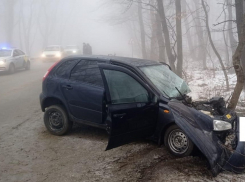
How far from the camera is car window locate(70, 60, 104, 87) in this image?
576cm

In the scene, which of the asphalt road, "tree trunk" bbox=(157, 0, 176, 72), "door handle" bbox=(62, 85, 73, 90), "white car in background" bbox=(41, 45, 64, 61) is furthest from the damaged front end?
"white car in background" bbox=(41, 45, 64, 61)

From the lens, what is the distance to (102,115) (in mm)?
5445

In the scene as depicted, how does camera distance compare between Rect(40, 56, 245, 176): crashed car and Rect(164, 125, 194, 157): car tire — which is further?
Rect(164, 125, 194, 157): car tire

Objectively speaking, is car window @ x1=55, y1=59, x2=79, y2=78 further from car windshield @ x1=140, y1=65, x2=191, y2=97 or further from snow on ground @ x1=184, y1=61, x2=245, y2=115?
snow on ground @ x1=184, y1=61, x2=245, y2=115

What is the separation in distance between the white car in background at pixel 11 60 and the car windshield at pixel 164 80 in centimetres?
1405

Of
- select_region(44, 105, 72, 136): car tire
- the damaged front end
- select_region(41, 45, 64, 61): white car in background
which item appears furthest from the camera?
select_region(41, 45, 64, 61): white car in background

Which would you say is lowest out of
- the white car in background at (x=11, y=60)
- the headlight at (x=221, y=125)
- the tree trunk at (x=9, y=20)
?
the headlight at (x=221, y=125)

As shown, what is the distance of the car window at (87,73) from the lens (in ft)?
18.9

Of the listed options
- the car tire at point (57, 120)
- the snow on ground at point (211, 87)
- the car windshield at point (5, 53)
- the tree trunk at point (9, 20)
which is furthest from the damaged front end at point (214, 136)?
the tree trunk at point (9, 20)

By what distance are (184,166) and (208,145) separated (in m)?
0.65

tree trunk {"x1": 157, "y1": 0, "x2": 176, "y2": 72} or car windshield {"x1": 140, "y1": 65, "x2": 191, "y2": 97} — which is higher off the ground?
tree trunk {"x1": 157, "y1": 0, "x2": 176, "y2": 72}

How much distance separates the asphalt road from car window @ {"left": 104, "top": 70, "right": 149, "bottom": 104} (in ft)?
3.53

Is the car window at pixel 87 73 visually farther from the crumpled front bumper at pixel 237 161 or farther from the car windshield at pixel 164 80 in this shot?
the crumpled front bumper at pixel 237 161

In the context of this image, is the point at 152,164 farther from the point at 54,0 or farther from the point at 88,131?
the point at 54,0
